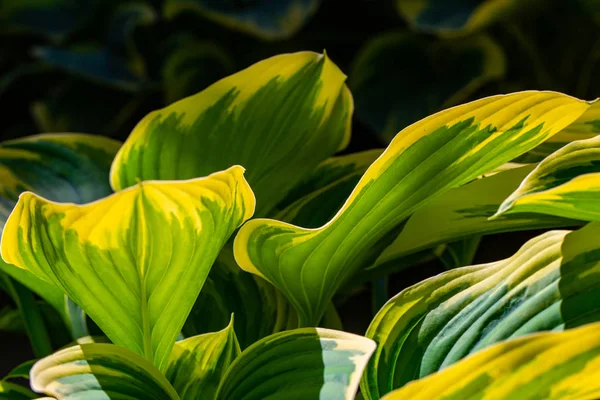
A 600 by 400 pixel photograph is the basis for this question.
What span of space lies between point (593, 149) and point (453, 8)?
44.7 inches

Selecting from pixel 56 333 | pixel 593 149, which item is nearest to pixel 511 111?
pixel 593 149

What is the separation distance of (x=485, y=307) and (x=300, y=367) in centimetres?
8

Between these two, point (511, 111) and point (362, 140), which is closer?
point (511, 111)

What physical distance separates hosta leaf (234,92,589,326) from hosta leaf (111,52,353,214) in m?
0.09

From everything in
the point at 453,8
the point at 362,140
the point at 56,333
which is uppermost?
the point at 453,8

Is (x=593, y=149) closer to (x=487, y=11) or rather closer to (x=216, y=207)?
(x=216, y=207)

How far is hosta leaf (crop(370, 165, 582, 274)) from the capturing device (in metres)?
0.36

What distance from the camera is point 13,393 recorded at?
0.37m

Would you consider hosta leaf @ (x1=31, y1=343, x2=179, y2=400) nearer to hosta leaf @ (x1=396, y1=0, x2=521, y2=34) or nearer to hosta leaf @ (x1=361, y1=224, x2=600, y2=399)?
hosta leaf @ (x1=361, y1=224, x2=600, y2=399)

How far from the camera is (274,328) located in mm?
408

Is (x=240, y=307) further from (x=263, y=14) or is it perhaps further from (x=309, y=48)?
(x=309, y=48)

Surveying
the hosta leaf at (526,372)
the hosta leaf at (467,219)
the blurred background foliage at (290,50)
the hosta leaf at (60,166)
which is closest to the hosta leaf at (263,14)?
the blurred background foliage at (290,50)

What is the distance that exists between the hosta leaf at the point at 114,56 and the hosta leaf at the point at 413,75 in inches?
19.6

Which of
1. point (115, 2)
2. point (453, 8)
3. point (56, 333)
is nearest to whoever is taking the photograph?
point (56, 333)
